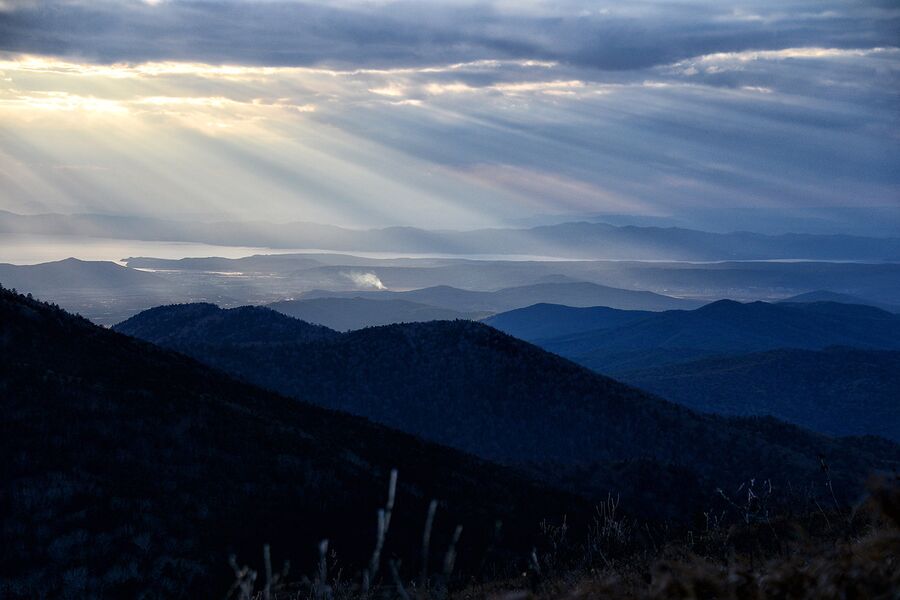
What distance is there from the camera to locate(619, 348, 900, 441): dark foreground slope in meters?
86.4

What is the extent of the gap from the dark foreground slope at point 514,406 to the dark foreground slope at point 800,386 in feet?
103

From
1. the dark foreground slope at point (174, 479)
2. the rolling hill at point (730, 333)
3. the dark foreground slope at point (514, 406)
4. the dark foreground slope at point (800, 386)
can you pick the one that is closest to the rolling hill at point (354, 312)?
the rolling hill at point (730, 333)

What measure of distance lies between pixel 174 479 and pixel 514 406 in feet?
113

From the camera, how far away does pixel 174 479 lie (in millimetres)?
18281

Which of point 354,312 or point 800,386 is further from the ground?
point 354,312

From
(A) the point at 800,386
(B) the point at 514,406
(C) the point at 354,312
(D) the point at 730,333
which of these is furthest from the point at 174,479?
(C) the point at 354,312

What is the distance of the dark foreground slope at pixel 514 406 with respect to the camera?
4684 cm

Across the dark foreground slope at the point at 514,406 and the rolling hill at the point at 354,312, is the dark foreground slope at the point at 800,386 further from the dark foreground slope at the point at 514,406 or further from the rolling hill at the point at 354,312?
the rolling hill at the point at 354,312

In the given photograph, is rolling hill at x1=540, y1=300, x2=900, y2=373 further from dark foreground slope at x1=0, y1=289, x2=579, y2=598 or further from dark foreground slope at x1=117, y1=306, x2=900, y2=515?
dark foreground slope at x1=0, y1=289, x2=579, y2=598

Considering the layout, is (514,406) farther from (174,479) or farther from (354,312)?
(354,312)

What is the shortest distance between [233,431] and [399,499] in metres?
4.53

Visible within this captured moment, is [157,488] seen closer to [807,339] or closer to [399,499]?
Result: [399,499]

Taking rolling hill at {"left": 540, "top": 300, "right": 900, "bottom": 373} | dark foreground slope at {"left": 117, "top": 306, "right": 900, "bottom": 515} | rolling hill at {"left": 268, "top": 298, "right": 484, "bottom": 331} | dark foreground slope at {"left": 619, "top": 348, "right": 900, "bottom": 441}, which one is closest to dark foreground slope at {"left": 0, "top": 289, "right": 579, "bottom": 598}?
dark foreground slope at {"left": 117, "top": 306, "right": 900, "bottom": 515}

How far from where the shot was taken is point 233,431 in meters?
22.0
